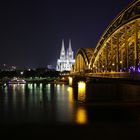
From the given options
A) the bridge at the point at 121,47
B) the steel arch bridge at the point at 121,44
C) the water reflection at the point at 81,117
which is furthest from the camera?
the steel arch bridge at the point at 121,44

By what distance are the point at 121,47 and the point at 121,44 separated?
0.90 meters

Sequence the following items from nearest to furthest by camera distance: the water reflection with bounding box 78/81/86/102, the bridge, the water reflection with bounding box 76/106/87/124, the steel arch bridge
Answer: the water reflection with bounding box 76/106/87/124 → the bridge → the steel arch bridge → the water reflection with bounding box 78/81/86/102

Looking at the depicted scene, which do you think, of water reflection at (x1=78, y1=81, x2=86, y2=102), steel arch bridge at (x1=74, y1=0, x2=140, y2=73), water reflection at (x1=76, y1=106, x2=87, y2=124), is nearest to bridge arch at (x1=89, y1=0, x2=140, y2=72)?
steel arch bridge at (x1=74, y1=0, x2=140, y2=73)

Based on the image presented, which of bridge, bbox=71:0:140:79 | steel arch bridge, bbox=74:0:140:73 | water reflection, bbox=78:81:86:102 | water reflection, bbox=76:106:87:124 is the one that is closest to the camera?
water reflection, bbox=76:106:87:124

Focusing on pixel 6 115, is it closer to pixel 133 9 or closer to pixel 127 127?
pixel 127 127

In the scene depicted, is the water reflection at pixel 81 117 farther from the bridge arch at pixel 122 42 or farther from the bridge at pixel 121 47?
the bridge arch at pixel 122 42

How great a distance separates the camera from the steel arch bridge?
53.1 m

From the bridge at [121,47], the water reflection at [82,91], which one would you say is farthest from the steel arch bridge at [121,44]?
the water reflection at [82,91]

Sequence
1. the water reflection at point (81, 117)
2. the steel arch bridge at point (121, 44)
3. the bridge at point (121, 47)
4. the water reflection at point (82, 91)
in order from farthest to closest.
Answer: the water reflection at point (82, 91)
the steel arch bridge at point (121, 44)
the bridge at point (121, 47)
the water reflection at point (81, 117)

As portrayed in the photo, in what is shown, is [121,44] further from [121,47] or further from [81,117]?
[81,117]

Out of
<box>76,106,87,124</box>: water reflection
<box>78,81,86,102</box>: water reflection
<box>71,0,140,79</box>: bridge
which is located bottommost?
<box>76,106,87,124</box>: water reflection

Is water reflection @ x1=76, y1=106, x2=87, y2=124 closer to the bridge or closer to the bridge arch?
the bridge

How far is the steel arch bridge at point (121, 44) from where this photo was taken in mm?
53056

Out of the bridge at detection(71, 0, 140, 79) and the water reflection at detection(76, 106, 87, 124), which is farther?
the bridge at detection(71, 0, 140, 79)
